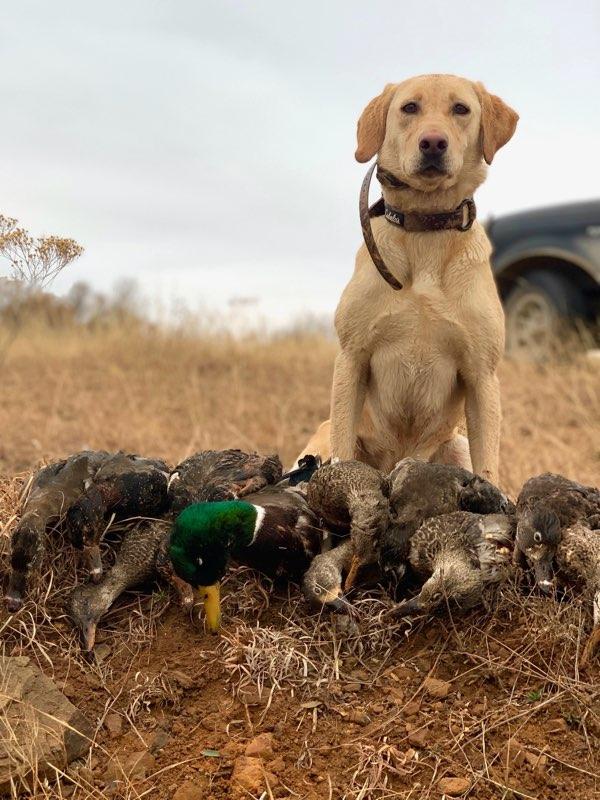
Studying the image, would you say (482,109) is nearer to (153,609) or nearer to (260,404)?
(153,609)

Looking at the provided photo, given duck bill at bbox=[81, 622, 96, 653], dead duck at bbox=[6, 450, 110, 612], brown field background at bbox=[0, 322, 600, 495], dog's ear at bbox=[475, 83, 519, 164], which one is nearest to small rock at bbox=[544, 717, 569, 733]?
duck bill at bbox=[81, 622, 96, 653]

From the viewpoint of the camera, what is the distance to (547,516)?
326 cm

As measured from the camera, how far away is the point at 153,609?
11.2 feet

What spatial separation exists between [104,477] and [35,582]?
481 millimetres

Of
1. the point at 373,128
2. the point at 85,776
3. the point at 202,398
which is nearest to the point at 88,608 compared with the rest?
the point at 85,776

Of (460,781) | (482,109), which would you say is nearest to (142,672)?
(460,781)

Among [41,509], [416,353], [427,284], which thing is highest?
[427,284]

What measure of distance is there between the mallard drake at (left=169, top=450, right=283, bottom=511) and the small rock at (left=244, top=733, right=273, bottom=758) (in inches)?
40.7

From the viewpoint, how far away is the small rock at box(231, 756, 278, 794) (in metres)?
2.74

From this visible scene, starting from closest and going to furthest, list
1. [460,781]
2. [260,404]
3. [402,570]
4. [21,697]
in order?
[460,781], [21,697], [402,570], [260,404]

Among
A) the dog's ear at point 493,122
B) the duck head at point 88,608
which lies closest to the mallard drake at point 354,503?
the duck head at point 88,608

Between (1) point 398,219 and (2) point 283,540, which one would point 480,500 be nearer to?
(2) point 283,540

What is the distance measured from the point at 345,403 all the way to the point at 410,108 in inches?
50.6

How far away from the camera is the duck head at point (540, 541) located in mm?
3234
